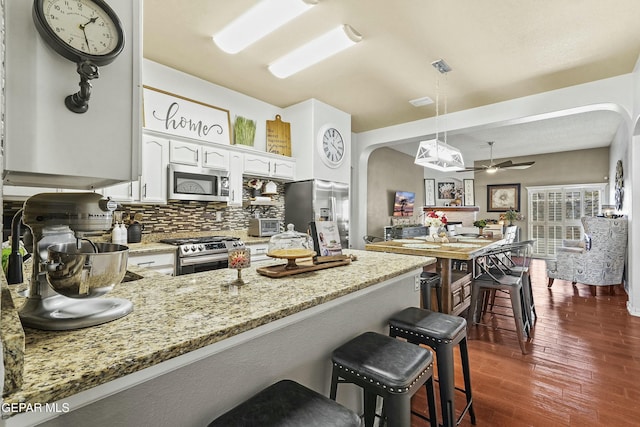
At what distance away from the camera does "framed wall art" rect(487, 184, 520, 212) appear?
9.04 metres

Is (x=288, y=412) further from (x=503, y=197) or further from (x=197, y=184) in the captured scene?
(x=503, y=197)

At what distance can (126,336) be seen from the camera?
2.53 feet

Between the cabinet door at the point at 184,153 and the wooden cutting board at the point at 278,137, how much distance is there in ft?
3.96

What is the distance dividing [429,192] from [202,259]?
8485mm

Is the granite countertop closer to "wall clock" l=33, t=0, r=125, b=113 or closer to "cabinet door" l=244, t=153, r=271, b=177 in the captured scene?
"wall clock" l=33, t=0, r=125, b=113

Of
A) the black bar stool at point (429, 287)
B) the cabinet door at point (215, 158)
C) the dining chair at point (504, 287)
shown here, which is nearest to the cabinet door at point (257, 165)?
the cabinet door at point (215, 158)

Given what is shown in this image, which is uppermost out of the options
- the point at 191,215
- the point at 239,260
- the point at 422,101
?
the point at 422,101

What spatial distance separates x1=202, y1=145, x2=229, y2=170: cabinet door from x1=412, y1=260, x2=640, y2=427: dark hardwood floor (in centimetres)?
317

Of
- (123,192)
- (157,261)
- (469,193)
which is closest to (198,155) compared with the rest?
(123,192)

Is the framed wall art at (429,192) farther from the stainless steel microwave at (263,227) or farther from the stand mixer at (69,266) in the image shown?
the stand mixer at (69,266)

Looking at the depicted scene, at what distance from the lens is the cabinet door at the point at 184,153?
11.3 ft

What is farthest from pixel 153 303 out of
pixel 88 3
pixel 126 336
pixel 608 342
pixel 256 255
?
pixel 608 342

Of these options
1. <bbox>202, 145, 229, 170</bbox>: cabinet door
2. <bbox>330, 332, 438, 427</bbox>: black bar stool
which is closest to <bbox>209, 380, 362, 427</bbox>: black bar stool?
<bbox>330, 332, 438, 427</bbox>: black bar stool

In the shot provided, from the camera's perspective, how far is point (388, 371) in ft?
3.76
